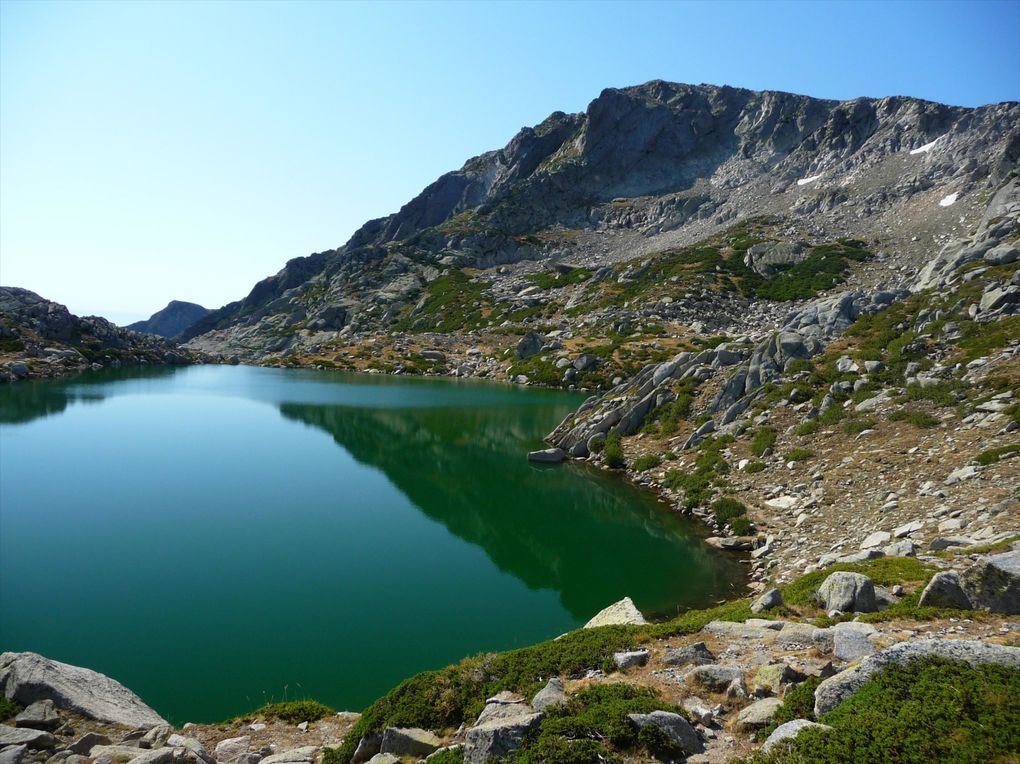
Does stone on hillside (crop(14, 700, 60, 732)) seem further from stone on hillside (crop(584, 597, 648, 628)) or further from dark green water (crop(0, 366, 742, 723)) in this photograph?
stone on hillside (crop(584, 597, 648, 628))

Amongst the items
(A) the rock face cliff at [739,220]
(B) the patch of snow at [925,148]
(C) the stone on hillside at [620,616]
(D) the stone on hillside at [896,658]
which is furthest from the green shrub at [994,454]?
(B) the patch of snow at [925,148]

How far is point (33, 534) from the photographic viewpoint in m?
26.1

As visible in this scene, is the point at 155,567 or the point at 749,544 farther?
the point at 749,544

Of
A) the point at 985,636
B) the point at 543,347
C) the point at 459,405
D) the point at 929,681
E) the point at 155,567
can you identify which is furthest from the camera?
the point at 543,347

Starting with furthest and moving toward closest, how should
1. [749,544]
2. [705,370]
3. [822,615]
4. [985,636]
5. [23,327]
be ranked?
1. [23,327]
2. [705,370]
3. [749,544]
4. [822,615]
5. [985,636]

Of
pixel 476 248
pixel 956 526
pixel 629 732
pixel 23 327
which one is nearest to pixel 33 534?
pixel 629 732

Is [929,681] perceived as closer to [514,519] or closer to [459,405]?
[514,519]

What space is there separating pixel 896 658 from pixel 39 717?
50.8 ft

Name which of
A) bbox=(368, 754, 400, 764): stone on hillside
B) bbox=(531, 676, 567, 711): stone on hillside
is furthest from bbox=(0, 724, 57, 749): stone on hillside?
bbox=(531, 676, 567, 711): stone on hillside

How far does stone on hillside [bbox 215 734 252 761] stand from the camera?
10891mm

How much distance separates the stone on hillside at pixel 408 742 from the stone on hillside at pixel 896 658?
6.40 meters

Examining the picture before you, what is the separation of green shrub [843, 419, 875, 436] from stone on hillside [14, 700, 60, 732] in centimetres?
3372

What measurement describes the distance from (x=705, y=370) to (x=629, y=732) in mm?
40820

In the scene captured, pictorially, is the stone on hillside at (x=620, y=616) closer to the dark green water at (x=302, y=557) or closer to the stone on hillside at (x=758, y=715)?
the dark green water at (x=302, y=557)
